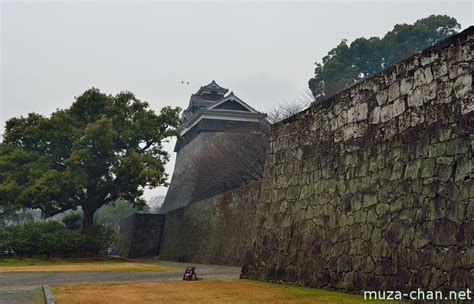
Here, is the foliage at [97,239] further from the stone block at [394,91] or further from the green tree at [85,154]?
the stone block at [394,91]

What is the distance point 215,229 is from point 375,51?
868 inches

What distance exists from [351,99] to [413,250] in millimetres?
2829

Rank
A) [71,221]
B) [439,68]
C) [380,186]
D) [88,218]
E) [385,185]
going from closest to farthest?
[439,68] → [385,185] → [380,186] → [88,218] → [71,221]

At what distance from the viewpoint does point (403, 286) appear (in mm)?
6480

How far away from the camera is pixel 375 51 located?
3712 centimetres

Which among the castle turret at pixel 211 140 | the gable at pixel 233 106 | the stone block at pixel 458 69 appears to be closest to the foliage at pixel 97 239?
the castle turret at pixel 211 140

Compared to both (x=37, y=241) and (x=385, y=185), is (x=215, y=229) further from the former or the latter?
(x=385, y=185)

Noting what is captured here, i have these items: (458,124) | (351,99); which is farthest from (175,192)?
(458,124)

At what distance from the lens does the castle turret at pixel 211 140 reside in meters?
29.4

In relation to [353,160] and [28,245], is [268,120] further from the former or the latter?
[353,160]

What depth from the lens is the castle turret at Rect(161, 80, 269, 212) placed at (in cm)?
2944

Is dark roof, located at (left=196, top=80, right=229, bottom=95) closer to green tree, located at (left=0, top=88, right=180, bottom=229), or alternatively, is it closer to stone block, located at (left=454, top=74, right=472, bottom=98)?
green tree, located at (left=0, top=88, right=180, bottom=229)

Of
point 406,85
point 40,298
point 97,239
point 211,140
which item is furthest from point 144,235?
point 406,85

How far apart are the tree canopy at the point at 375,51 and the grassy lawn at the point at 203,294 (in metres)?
26.2
